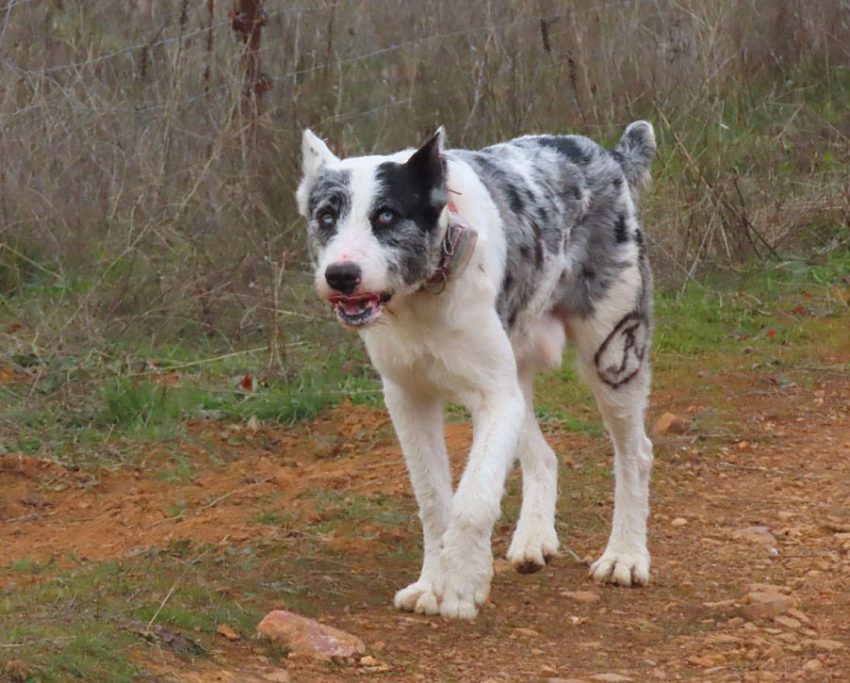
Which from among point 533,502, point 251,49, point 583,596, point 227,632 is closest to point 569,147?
point 533,502

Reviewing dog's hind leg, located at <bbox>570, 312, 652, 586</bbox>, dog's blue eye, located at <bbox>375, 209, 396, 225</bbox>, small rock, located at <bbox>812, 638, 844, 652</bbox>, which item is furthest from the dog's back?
small rock, located at <bbox>812, 638, 844, 652</bbox>

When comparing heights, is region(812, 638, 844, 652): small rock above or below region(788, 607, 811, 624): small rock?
above

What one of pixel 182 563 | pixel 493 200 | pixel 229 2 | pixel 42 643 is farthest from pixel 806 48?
pixel 42 643

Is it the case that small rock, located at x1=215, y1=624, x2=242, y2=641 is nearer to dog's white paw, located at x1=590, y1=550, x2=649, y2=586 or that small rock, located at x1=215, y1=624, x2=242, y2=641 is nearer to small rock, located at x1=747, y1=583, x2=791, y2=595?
dog's white paw, located at x1=590, y1=550, x2=649, y2=586

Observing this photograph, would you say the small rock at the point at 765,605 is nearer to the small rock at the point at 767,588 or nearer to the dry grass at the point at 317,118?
the small rock at the point at 767,588

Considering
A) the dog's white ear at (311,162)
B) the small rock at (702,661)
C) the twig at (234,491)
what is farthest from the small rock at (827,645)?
the twig at (234,491)

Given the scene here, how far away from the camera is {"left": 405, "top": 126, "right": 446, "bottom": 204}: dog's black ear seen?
5.22 metres

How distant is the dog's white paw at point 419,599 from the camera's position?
17.8 ft

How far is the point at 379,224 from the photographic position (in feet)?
17.0

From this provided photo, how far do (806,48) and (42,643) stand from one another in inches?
374

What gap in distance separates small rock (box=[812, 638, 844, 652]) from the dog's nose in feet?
5.92

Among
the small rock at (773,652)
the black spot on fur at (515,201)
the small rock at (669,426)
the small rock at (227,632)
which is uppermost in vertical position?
the black spot on fur at (515,201)

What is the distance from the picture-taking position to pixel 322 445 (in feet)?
25.1

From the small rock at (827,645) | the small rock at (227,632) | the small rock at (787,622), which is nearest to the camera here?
the small rock at (227,632)
